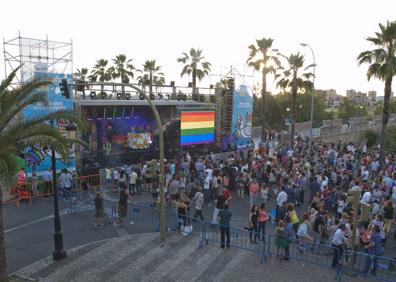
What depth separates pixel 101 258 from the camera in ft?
37.8

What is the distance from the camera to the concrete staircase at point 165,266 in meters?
10.4

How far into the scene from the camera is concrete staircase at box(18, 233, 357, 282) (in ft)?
34.0

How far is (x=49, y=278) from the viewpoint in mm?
10289

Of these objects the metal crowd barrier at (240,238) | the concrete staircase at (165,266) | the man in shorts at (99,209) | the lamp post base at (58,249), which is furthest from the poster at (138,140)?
the lamp post base at (58,249)

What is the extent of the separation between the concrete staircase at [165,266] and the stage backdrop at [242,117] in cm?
2096

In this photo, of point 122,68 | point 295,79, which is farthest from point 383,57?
point 122,68

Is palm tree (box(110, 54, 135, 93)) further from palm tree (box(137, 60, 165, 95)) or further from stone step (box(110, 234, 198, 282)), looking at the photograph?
stone step (box(110, 234, 198, 282))

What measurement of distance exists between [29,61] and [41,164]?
5.76 m

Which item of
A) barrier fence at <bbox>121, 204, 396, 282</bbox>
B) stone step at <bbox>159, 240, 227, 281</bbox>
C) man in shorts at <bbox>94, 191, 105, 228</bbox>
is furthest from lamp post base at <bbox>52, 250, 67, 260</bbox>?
barrier fence at <bbox>121, 204, 396, 282</bbox>

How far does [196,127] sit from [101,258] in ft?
62.0

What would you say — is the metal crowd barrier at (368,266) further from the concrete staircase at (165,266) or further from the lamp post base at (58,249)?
the lamp post base at (58,249)

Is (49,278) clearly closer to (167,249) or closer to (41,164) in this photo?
(167,249)

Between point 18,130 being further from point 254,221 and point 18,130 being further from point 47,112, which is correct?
point 47,112

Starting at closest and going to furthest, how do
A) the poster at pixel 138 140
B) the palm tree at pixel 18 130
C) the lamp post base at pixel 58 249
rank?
the palm tree at pixel 18 130, the lamp post base at pixel 58 249, the poster at pixel 138 140
